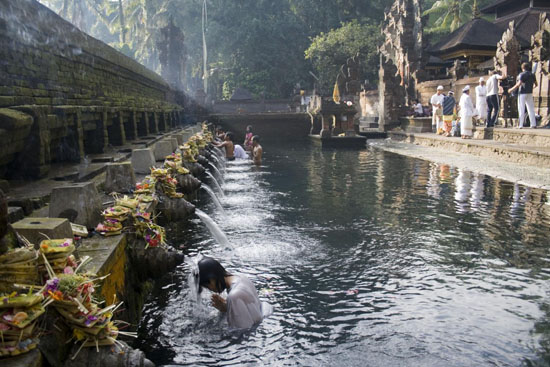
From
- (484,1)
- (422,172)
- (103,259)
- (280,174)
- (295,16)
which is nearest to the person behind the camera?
(103,259)

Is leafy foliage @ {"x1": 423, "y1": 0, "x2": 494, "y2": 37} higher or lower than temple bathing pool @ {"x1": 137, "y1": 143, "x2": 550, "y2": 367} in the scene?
higher

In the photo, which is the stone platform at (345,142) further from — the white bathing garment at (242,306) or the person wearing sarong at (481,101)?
the white bathing garment at (242,306)

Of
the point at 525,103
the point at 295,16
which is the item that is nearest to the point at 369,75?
the point at 295,16

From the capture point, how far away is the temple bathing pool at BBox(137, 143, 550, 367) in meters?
4.23

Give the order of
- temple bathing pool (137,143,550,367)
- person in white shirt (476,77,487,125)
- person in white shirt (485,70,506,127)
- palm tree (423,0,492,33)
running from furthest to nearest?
palm tree (423,0,492,33), person in white shirt (476,77,487,125), person in white shirt (485,70,506,127), temple bathing pool (137,143,550,367)

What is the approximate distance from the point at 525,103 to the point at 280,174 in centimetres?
904

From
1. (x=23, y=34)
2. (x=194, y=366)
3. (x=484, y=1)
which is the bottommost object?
(x=194, y=366)

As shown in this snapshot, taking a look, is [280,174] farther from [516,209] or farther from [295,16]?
[295,16]

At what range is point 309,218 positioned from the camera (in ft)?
29.5

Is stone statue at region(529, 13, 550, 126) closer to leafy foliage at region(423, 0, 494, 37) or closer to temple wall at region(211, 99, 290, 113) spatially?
leafy foliage at region(423, 0, 494, 37)

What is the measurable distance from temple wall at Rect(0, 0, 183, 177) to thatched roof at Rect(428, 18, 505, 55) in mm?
25688

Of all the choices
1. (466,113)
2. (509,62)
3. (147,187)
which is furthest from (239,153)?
(147,187)

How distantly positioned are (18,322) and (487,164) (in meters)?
14.4

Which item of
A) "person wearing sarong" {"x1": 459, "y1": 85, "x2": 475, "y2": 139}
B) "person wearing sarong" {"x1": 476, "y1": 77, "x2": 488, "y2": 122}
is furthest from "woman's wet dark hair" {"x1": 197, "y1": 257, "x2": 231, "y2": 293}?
"person wearing sarong" {"x1": 476, "y1": 77, "x2": 488, "y2": 122}
